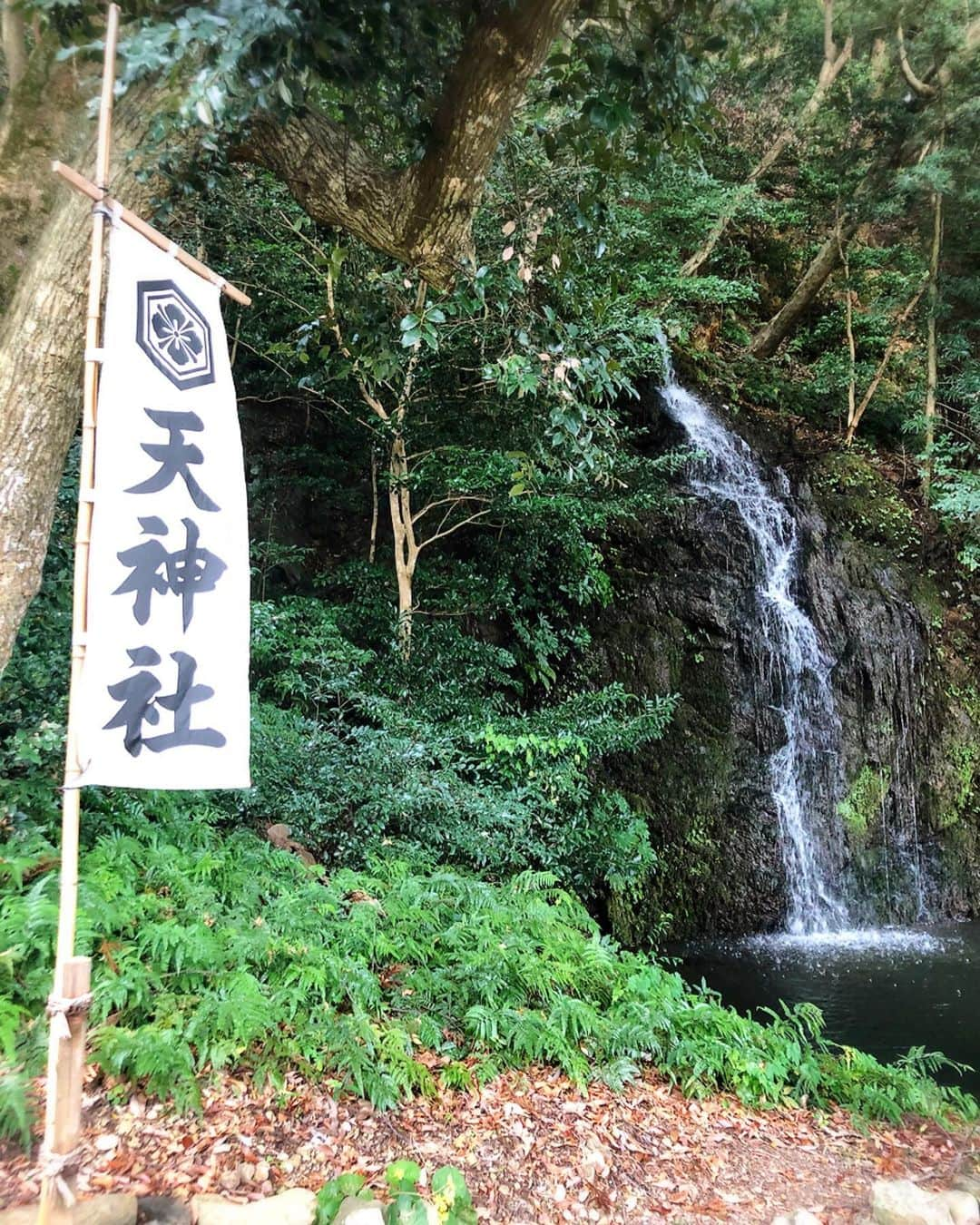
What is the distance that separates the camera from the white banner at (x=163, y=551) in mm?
2342

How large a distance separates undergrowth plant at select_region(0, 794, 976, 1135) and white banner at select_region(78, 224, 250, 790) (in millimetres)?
1293

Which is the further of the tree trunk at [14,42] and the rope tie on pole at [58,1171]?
the tree trunk at [14,42]

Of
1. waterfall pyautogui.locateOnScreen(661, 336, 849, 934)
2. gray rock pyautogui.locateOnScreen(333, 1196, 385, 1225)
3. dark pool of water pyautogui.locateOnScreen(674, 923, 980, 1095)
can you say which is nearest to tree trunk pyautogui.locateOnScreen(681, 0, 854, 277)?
waterfall pyautogui.locateOnScreen(661, 336, 849, 934)

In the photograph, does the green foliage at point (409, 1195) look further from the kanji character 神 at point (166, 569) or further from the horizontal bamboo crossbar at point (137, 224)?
the horizontal bamboo crossbar at point (137, 224)

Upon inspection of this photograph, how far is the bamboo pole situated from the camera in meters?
2.10

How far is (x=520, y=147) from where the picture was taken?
652cm

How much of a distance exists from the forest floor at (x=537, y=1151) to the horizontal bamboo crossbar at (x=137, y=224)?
3051 millimetres

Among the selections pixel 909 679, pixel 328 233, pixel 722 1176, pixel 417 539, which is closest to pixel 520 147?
pixel 328 233

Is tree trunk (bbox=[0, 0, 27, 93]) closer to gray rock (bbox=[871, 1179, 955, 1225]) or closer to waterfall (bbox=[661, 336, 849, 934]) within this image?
waterfall (bbox=[661, 336, 849, 934])

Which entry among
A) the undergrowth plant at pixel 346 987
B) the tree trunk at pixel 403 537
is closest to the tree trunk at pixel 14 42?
the tree trunk at pixel 403 537

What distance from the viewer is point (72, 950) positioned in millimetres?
2268

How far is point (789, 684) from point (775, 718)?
54 centimetres

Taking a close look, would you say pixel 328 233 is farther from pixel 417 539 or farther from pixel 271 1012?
pixel 271 1012

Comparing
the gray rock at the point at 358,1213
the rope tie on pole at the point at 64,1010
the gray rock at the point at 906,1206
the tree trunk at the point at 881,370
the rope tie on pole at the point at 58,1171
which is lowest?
the gray rock at the point at 906,1206
